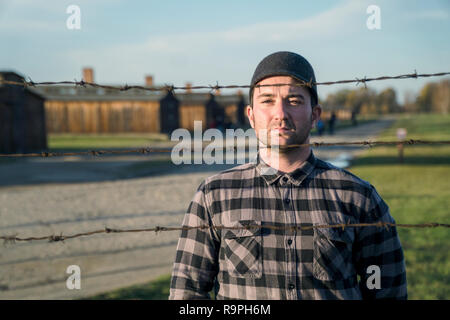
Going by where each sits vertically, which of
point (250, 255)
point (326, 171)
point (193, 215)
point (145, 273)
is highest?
point (326, 171)

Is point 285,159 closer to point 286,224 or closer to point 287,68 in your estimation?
point 286,224

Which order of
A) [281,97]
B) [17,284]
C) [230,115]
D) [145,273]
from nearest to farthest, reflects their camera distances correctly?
[281,97] < [17,284] < [145,273] < [230,115]

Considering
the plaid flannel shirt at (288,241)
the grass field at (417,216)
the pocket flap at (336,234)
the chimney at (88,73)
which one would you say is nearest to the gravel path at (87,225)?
the grass field at (417,216)

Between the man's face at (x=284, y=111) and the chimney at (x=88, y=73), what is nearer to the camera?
the man's face at (x=284, y=111)

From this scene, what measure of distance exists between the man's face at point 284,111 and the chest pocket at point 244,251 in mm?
453

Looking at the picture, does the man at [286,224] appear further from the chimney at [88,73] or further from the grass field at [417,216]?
the chimney at [88,73]

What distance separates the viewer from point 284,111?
198cm

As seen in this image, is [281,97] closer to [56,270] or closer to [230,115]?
[56,270]

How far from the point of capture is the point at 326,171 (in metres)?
2.07

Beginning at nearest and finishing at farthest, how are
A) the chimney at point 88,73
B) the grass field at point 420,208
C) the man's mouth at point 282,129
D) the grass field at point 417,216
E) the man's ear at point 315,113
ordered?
the man's mouth at point 282,129 < the man's ear at point 315,113 < the grass field at point 417,216 < the grass field at point 420,208 < the chimney at point 88,73

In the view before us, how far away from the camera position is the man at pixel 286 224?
75.1 inches

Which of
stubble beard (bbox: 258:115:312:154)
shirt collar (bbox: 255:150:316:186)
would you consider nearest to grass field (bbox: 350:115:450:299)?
shirt collar (bbox: 255:150:316:186)

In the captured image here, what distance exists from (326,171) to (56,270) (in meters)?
4.39
